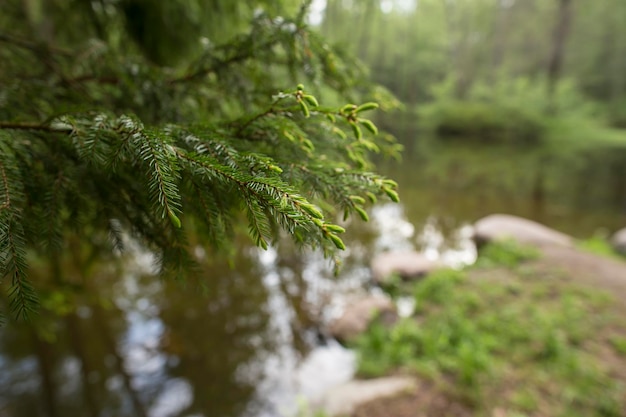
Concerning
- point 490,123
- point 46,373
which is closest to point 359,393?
point 46,373

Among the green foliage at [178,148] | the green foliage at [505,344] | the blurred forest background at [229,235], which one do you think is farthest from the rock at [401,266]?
the green foliage at [178,148]

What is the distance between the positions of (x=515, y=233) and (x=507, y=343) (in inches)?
138

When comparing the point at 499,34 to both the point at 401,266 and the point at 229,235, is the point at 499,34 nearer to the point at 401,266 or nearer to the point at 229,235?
the point at 401,266

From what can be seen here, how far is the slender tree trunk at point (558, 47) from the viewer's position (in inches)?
973

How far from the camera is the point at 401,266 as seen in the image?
6.21m

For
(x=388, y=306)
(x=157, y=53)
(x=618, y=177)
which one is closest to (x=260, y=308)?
(x=388, y=306)

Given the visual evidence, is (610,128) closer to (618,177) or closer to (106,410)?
(618,177)

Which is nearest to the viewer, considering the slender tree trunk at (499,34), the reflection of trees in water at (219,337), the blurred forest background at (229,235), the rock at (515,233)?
the blurred forest background at (229,235)

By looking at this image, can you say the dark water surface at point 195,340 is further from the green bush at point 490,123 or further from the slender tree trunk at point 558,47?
the slender tree trunk at point 558,47

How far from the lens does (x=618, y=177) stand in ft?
45.1

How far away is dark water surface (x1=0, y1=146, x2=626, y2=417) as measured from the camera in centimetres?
373

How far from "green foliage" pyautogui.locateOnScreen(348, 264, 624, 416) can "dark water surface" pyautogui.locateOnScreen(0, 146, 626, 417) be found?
85 centimetres

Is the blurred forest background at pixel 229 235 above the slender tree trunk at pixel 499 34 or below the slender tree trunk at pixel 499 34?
below

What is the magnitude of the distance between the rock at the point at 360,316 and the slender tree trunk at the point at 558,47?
29.0 metres
